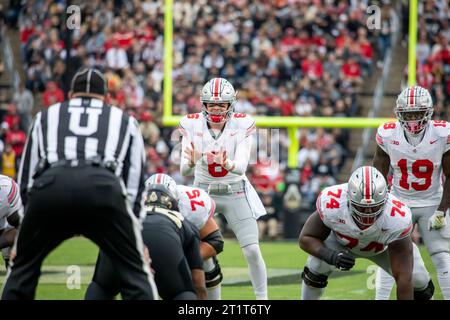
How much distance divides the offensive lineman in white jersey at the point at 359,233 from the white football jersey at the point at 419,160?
1.12 metres

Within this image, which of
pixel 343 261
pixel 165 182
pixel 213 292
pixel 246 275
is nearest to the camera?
pixel 343 261

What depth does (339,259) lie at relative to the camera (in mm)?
6387

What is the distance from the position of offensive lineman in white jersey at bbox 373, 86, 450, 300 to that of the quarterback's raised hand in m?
1.45

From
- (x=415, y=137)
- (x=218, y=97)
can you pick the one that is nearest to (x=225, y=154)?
(x=218, y=97)

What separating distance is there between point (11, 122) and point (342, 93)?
18.1 feet

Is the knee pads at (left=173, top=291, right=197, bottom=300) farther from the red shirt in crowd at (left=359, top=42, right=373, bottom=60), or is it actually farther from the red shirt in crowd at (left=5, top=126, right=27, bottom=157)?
the red shirt in crowd at (left=359, top=42, right=373, bottom=60)

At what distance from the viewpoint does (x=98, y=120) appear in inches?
212

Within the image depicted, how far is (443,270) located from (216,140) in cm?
211

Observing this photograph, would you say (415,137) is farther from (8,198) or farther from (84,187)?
(84,187)

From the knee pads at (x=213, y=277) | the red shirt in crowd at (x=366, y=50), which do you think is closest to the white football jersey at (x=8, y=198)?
the knee pads at (x=213, y=277)

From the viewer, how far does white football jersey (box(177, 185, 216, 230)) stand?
6.79m

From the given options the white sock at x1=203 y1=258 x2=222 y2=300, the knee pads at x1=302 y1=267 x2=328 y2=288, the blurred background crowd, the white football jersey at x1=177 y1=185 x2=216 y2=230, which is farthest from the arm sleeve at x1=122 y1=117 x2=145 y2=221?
the blurred background crowd

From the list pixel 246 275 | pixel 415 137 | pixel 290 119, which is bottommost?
pixel 246 275
